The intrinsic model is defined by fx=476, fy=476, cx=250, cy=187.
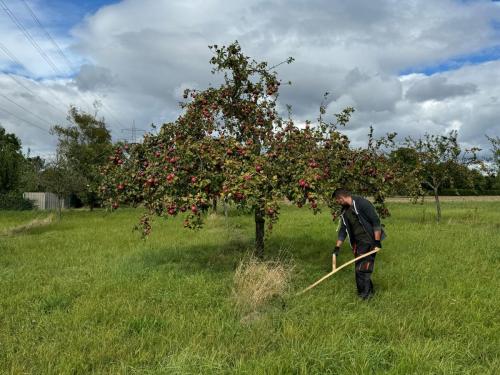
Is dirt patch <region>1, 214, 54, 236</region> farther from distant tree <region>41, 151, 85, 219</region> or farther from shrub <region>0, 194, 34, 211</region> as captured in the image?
shrub <region>0, 194, 34, 211</region>

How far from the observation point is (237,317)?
597cm

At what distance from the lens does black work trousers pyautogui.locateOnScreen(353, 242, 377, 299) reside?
6840mm

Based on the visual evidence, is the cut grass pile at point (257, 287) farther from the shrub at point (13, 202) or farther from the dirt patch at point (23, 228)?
the shrub at point (13, 202)

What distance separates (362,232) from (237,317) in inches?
91.6

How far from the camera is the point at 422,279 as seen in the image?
25.6 ft

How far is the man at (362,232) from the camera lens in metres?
6.87

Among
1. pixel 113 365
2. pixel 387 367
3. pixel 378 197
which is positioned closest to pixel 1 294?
pixel 113 365

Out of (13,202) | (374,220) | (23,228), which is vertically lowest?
(23,228)

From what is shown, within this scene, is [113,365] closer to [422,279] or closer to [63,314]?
[63,314]

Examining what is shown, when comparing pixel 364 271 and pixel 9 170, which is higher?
pixel 9 170

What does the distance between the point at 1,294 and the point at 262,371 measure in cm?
522

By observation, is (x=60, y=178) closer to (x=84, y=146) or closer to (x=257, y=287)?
(x=84, y=146)

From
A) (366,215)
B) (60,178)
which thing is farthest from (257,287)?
(60,178)

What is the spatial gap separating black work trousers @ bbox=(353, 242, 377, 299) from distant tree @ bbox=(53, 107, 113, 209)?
25376mm
